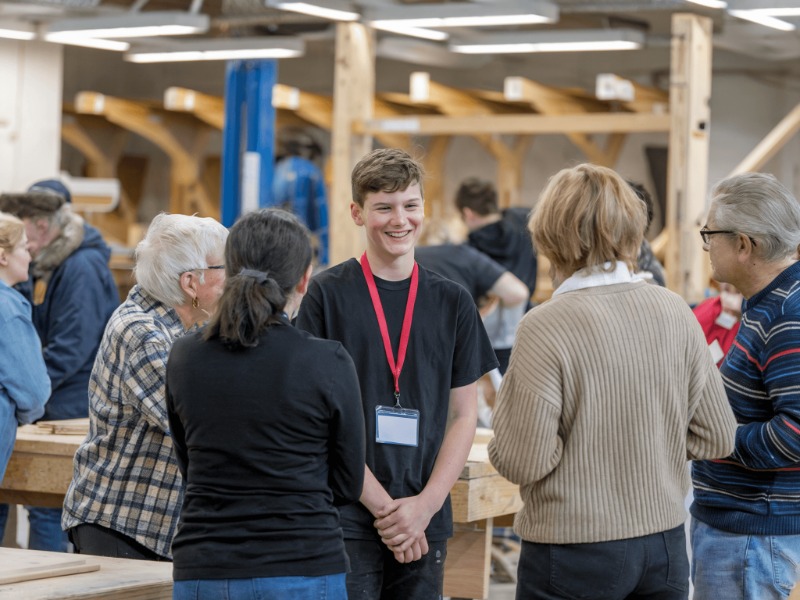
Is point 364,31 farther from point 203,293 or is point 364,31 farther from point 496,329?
point 203,293

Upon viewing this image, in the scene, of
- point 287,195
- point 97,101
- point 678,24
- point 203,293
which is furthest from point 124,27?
point 203,293

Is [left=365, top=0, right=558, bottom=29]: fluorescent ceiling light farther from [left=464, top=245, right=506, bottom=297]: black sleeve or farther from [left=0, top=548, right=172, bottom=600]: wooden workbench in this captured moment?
[left=0, top=548, right=172, bottom=600]: wooden workbench

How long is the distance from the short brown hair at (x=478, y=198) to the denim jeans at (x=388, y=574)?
3810 mm

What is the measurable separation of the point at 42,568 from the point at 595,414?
138cm

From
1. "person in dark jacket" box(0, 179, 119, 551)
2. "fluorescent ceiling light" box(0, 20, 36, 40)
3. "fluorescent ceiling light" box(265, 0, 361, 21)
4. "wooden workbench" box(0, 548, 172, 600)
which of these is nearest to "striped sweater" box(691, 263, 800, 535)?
"wooden workbench" box(0, 548, 172, 600)

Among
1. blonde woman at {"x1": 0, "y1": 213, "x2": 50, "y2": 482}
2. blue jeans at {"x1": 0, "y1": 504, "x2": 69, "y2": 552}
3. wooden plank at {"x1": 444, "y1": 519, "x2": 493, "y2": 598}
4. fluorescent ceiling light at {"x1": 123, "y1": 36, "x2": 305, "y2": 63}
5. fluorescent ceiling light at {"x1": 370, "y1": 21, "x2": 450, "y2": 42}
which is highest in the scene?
fluorescent ceiling light at {"x1": 370, "y1": 21, "x2": 450, "y2": 42}

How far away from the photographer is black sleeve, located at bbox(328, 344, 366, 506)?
2.28 metres

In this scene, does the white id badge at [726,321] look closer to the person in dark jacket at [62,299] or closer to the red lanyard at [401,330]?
the red lanyard at [401,330]

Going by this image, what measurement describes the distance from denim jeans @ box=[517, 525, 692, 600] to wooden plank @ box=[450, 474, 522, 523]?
45.8 inches

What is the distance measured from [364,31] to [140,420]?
6.48 m

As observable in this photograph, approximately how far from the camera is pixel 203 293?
3049 millimetres

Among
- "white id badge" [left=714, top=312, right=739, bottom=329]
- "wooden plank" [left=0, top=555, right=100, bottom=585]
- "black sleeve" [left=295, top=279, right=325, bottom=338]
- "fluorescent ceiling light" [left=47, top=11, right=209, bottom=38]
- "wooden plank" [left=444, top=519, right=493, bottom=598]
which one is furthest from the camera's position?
"fluorescent ceiling light" [left=47, top=11, right=209, bottom=38]

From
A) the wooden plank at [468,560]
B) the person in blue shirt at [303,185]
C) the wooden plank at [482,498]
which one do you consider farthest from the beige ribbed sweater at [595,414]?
the person in blue shirt at [303,185]

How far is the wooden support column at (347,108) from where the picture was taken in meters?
9.06
